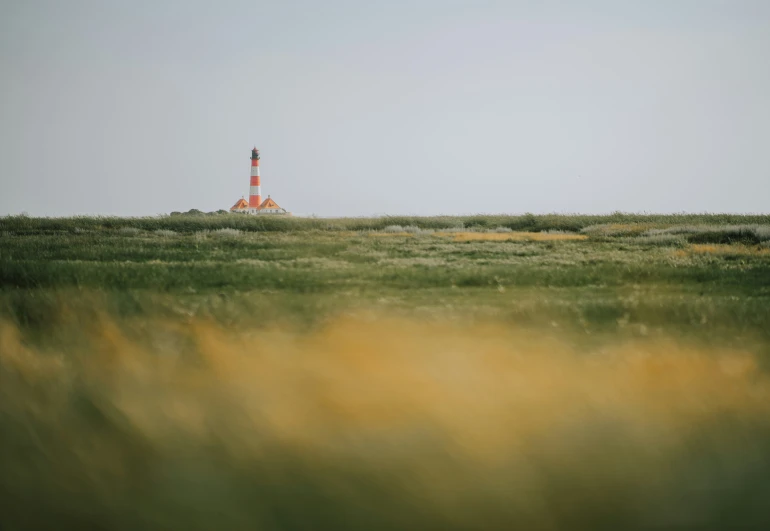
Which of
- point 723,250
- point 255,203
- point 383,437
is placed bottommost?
point 383,437

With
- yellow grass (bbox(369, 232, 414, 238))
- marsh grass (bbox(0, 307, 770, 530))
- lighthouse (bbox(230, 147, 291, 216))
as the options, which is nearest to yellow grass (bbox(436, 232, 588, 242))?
yellow grass (bbox(369, 232, 414, 238))

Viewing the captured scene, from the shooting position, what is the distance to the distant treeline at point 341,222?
4.17m

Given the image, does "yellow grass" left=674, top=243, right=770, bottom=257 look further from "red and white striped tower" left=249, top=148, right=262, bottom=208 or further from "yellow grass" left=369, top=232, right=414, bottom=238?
"red and white striped tower" left=249, top=148, right=262, bottom=208

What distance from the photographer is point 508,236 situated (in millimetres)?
4445

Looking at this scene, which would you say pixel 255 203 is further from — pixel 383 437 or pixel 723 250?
pixel 383 437

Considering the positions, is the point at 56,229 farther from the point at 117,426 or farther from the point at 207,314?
the point at 117,426

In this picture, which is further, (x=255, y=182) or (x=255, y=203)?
(x=255, y=203)

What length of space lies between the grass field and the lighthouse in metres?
1.31

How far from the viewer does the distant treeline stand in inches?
164

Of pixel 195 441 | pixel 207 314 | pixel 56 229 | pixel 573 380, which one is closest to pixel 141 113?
pixel 56 229

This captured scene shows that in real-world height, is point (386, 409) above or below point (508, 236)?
below

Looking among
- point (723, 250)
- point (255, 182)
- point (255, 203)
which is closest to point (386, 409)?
point (255, 182)

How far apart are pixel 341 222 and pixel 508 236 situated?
4.06 ft

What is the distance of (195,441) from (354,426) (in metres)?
0.44
